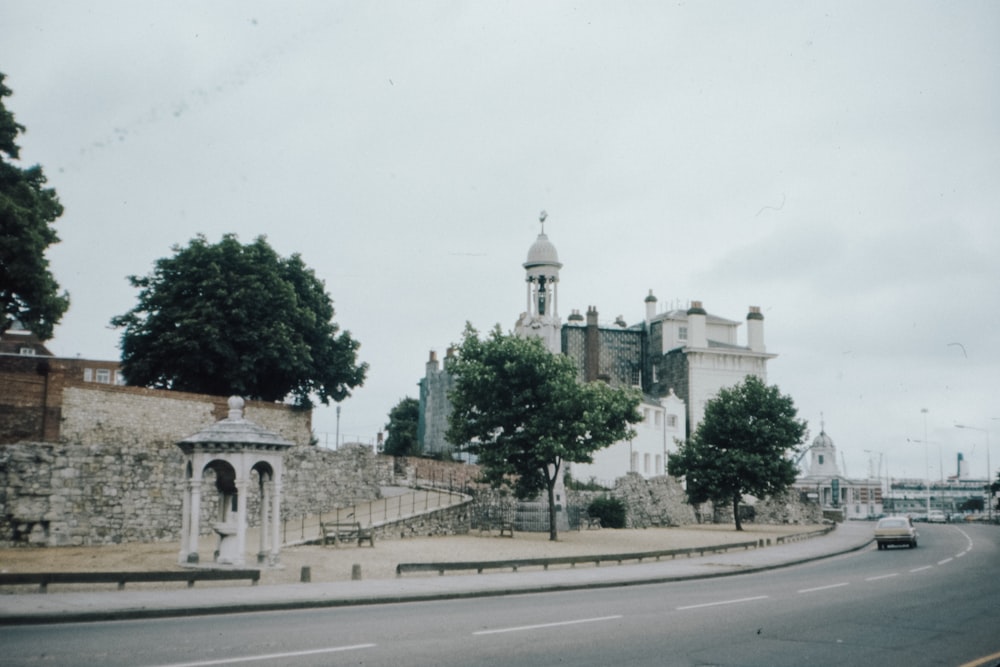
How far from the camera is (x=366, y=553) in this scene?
101 feet

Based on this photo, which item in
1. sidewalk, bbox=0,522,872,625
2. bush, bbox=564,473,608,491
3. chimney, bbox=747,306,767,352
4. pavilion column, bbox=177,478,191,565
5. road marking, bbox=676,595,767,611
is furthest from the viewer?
chimney, bbox=747,306,767,352

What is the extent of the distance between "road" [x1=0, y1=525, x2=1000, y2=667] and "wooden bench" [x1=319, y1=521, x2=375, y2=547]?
13174mm

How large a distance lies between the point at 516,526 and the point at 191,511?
2371 cm

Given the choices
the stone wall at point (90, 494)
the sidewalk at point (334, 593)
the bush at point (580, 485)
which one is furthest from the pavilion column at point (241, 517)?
the bush at point (580, 485)

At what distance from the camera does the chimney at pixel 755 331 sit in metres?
75.8

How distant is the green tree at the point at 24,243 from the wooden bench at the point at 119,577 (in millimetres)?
13509

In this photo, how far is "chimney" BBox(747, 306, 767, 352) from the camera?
2985 inches

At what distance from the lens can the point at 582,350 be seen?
232ft

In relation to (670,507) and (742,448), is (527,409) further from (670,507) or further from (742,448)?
(670,507)

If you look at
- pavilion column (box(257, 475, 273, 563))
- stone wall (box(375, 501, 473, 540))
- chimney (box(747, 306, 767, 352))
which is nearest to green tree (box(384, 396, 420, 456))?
chimney (box(747, 306, 767, 352))

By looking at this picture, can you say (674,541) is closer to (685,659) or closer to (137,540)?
(137,540)

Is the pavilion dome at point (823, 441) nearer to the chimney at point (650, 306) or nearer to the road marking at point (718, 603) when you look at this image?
the chimney at point (650, 306)

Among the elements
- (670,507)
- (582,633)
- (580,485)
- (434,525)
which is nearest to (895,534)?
(670,507)

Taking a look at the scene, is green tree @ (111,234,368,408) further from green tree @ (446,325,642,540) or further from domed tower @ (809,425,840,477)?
domed tower @ (809,425,840,477)
